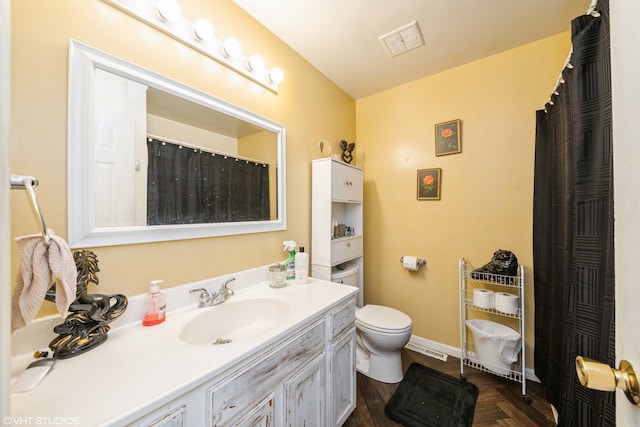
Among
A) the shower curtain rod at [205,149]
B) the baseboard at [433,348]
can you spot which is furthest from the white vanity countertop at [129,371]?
the baseboard at [433,348]

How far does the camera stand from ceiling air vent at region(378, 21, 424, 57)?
153cm

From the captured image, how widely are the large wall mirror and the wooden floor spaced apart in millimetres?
1281

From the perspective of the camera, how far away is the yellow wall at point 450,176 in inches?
66.2

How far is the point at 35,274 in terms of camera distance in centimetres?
58

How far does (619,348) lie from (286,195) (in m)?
1.49

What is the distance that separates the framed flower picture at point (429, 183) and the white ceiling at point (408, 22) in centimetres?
85

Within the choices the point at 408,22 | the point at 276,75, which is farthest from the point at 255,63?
the point at 408,22

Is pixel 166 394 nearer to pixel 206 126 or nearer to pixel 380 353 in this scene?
pixel 206 126

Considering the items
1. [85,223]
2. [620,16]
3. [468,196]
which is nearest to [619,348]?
[620,16]

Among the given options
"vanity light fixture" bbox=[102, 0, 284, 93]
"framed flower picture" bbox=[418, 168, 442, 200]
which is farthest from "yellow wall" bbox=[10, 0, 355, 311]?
"framed flower picture" bbox=[418, 168, 442, 200]

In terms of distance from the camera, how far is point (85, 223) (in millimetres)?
834

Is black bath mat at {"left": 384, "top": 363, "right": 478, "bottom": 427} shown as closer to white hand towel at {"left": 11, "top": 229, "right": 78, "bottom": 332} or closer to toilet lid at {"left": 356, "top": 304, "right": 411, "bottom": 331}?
toilet lid at {"left": 356, "top": 304, "right": 411, "bottom": 331}

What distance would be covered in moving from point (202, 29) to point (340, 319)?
1.59 meters

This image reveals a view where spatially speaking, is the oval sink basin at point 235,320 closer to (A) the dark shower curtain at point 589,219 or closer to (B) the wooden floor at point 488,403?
(B) the wooden floor at point 488,403
